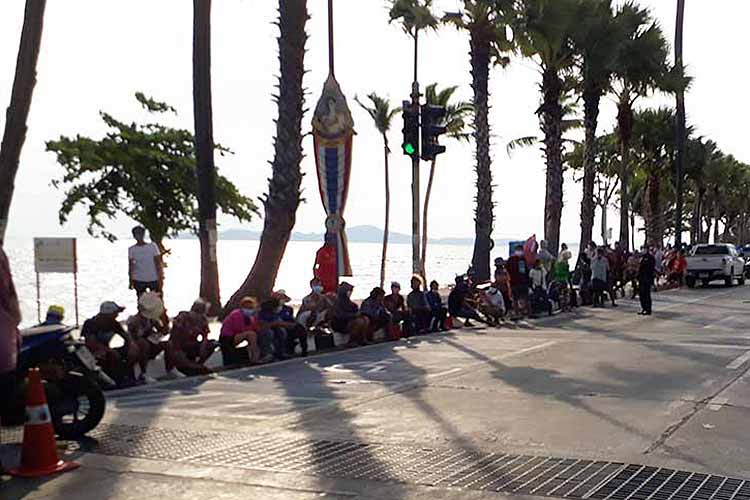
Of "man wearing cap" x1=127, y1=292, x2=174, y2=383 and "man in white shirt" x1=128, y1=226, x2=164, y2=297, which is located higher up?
"man in white shirt" x1=128, y1=226, x2=164, y2=297

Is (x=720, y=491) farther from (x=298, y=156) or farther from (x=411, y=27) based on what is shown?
(x=411, y=27)

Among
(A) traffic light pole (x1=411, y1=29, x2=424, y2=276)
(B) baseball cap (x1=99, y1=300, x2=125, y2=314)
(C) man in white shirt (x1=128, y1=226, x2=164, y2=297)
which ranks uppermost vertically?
(A) traffic light pole (x1=411, y1=29, x2=424, y2=276)

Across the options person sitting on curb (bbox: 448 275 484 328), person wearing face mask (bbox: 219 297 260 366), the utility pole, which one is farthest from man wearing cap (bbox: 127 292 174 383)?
the utility pole

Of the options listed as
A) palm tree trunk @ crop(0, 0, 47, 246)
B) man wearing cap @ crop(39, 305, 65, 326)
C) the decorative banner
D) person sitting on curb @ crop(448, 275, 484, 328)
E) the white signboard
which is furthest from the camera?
the decorative banner

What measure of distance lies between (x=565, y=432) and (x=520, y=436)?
47 centimetres

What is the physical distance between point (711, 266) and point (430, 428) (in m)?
32.4

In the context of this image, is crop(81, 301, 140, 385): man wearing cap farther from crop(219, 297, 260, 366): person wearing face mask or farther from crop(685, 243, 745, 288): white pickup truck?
crop(685, 243, 745, 288): white pickup truck

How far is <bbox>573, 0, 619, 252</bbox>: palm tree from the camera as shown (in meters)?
33.5

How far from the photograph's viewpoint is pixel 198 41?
20484 mm

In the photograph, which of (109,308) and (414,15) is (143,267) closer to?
(109,308)

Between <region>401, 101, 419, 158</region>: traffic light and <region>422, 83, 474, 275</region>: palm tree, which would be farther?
<region>422, 83, 474, 275</region>: palm tree

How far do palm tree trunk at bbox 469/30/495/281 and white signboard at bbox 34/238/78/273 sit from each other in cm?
1736

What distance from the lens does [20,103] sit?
1499cm

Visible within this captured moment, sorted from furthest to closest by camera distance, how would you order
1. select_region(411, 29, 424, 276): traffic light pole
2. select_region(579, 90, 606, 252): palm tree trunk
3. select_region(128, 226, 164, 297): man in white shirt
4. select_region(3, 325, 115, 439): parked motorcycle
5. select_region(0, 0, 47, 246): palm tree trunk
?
1. select_region(579, 90, 606, 252): palm tree trunk
2. select_region(411, 29, 424, 276): traffic light pole
3. select_region(128, 226, 164, 297): man in white shirt
4. select_region(0, 0, 47, 246): palm tree trunk
5. select_region(3, 325, 115, 439): parked motorcycle
